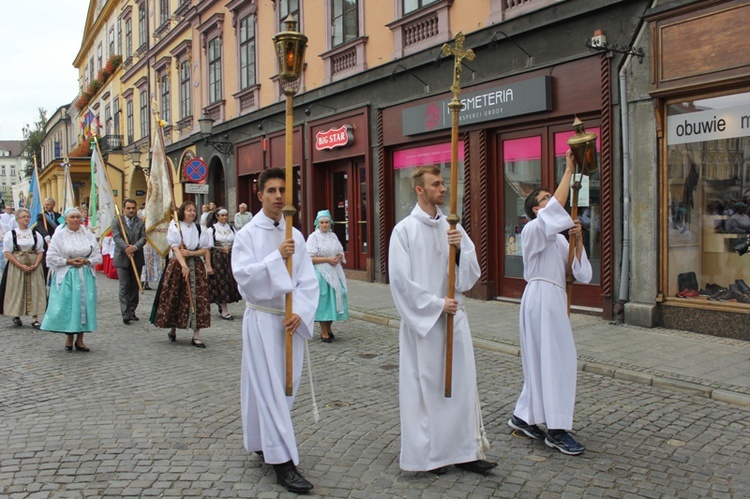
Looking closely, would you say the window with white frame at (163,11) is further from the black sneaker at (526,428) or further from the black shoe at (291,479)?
the black shoe at (291,479)

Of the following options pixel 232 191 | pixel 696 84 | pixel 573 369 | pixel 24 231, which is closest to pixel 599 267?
pixel 696 84

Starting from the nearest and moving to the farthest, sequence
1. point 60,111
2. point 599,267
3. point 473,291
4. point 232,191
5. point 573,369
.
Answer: point 573,369 → point 599,267 → point 473,291 → point 232,191 → point 60,111

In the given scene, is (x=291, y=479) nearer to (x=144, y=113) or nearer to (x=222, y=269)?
(x=222, y=269)

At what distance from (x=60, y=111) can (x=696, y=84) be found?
59.0 m

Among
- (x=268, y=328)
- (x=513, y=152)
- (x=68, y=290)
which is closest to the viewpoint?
(x=268, y=328)

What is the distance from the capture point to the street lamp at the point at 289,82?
13.6ft

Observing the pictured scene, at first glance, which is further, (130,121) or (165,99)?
(130,121)

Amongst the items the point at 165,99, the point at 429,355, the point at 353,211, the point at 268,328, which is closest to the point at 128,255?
the point at 353,211

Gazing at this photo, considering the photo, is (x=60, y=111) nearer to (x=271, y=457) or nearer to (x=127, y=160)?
(x=127, y=160)

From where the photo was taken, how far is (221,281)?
37.3 ft

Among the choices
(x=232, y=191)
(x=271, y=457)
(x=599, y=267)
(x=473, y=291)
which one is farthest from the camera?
(x=232, y=191)

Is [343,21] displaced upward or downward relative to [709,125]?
upward

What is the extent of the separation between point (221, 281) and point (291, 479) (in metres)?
7.65

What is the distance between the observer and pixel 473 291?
12.3 meters
